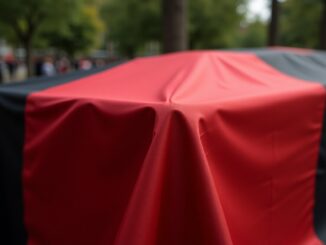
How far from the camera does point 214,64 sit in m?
2.58

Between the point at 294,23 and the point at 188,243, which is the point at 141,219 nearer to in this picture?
the point at 188,243

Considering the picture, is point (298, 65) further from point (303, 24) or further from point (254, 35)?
point (254, 35)

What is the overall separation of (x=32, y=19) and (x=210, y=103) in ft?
45.8

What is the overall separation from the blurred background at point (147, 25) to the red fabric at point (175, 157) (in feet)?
10.7

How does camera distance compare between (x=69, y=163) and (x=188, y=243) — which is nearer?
(x=188, y=243)

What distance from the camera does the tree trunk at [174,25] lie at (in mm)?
5219

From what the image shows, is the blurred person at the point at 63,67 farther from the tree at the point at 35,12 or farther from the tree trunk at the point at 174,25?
the tree trunk at the point at 174,25

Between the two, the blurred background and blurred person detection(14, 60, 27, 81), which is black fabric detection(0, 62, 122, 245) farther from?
blurred person detection(14, 60, 27, 81)

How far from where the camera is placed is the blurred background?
369 inches

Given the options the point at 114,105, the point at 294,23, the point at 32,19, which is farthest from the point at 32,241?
the point at 294,23

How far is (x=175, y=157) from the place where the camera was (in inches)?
65.2

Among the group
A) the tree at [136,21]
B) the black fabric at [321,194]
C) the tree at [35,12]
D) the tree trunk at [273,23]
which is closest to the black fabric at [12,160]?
the black fabric at [321,194]

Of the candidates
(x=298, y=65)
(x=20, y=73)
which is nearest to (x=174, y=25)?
(x=298, y=65)

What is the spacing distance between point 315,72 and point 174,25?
8.77 ft
